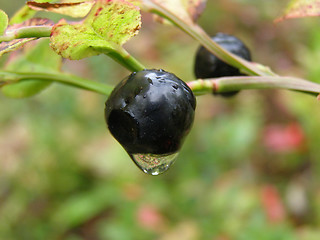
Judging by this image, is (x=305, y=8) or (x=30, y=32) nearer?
(x=30, y=32)

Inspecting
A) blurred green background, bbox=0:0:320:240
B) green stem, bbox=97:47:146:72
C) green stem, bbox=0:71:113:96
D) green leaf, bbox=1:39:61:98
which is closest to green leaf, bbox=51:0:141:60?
green stem, bbox=97:47:146:72

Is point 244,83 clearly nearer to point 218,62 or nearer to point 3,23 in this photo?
point 218,62

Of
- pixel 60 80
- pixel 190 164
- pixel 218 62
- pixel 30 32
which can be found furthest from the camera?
pixel 190 164

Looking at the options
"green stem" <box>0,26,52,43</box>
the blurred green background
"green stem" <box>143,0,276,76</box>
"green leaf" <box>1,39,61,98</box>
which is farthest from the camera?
the blurred green background

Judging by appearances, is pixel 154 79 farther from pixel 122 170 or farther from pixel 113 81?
pixel 113 81

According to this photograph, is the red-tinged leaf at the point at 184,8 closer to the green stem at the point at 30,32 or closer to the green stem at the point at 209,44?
the green stem at the point at 209,44

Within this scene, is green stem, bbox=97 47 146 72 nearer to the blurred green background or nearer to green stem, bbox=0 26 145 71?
green stem, bbox=0 26 145 71

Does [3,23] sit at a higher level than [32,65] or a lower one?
higher

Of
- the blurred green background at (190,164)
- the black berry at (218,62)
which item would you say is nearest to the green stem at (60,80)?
the black berry at (218,62)

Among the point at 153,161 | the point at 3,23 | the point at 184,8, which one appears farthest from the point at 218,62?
the point at 3,23
